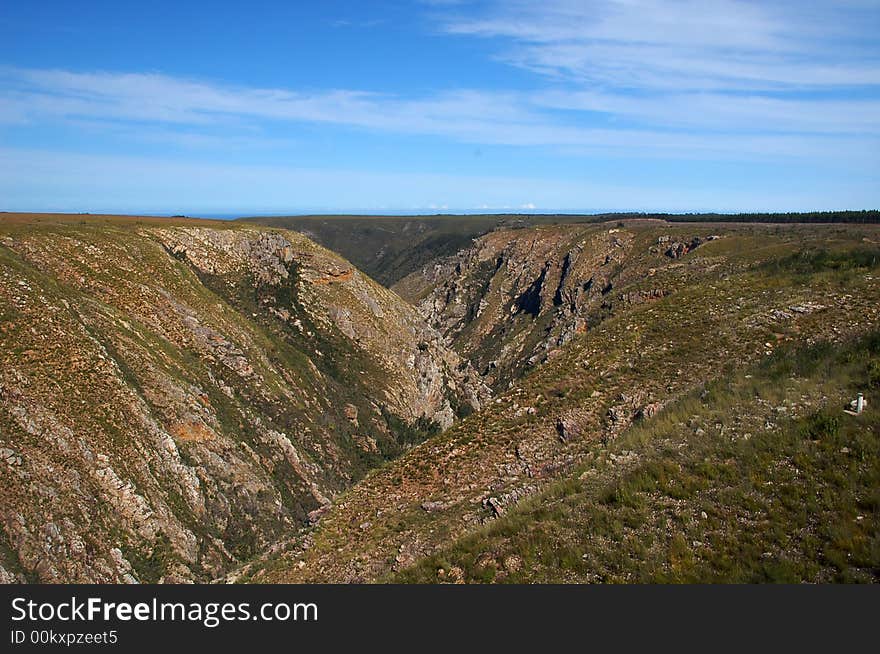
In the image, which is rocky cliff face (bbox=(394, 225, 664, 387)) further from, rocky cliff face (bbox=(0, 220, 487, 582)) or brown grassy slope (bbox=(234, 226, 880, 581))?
brown grassy slope (bbox=(234, 226, 880, 581))

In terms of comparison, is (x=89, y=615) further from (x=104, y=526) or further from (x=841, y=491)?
(x=104, y=526)

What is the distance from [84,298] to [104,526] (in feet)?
68.0

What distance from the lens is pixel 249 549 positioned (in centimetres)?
3694

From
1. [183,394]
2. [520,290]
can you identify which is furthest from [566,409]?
[520,290]

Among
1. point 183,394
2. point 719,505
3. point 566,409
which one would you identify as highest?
point 719,505

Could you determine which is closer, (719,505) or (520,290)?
(719,505)

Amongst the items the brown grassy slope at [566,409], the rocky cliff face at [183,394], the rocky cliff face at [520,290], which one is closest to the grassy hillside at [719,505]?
the brown grassy slope at [566,409]

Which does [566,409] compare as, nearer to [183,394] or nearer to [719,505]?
[719,505]

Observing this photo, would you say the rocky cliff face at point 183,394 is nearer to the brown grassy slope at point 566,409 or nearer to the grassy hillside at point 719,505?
the brown grassy slope at point 566,409

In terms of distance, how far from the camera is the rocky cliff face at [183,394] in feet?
92.9

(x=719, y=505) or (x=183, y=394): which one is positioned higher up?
(x=719, y=505)

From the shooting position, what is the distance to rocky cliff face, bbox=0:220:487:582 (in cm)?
2833

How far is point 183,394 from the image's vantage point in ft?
133

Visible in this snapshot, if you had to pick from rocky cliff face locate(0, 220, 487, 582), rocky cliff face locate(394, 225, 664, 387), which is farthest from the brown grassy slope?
rocky cliff face locate(394, 225, 664, 387)
